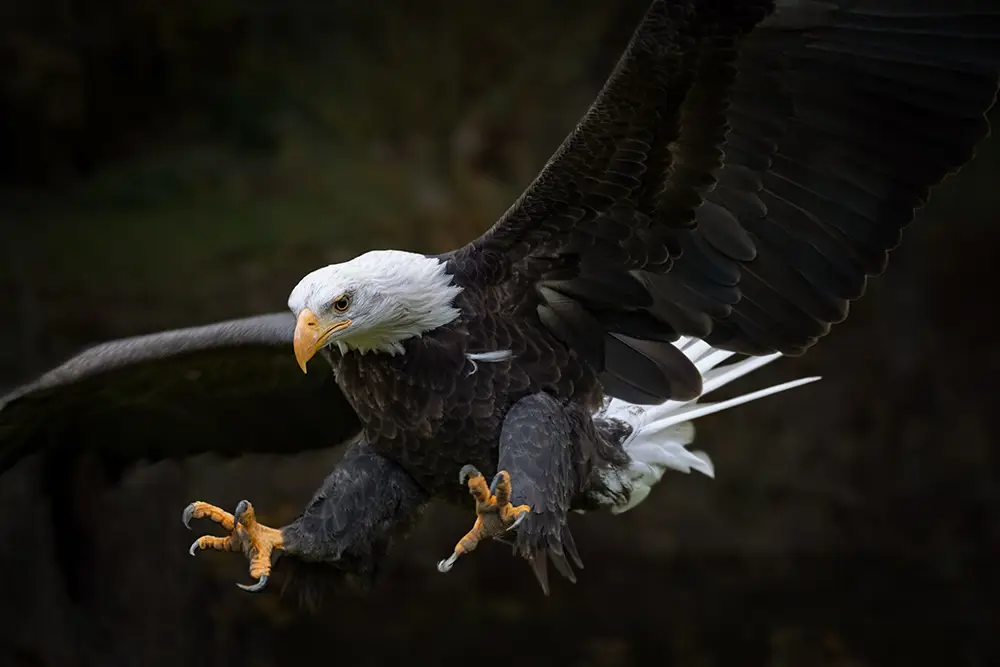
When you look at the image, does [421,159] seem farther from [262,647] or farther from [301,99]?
[262,647]

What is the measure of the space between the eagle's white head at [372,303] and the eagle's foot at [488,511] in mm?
398

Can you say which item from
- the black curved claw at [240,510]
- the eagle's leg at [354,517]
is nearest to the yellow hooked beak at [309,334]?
the black curved claw at [240,510]

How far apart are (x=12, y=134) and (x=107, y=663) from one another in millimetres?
3256

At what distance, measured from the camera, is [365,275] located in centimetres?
290

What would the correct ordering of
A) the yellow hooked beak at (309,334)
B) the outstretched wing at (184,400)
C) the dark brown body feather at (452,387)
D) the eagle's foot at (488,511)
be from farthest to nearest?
1. the outstretched wing at (184,400)
2. the dark brown body feather at (452,387)
3. the yellow hooked beak at (309,334)
4. the eagle's foot at (488,511)

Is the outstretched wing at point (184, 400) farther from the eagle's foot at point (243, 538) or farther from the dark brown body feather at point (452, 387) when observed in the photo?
the eagle's foot at point (243, 538)

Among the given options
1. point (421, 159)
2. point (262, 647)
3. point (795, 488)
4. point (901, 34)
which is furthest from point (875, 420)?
point (901, 34)

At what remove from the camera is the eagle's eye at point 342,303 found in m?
2.85

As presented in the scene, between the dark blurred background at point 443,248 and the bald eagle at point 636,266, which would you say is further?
the dark blurred background at point 443,248

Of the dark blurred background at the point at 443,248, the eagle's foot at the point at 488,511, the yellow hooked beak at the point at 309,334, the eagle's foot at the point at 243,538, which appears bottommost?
the dark blurred background at the point at 443,248

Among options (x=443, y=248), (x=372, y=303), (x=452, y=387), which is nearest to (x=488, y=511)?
(x=452, y=387)

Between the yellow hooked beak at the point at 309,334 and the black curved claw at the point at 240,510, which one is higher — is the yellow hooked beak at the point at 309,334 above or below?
above

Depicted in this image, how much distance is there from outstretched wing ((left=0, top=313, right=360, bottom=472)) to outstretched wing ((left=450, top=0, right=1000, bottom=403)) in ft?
3.20

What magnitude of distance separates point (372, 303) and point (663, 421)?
104cm
